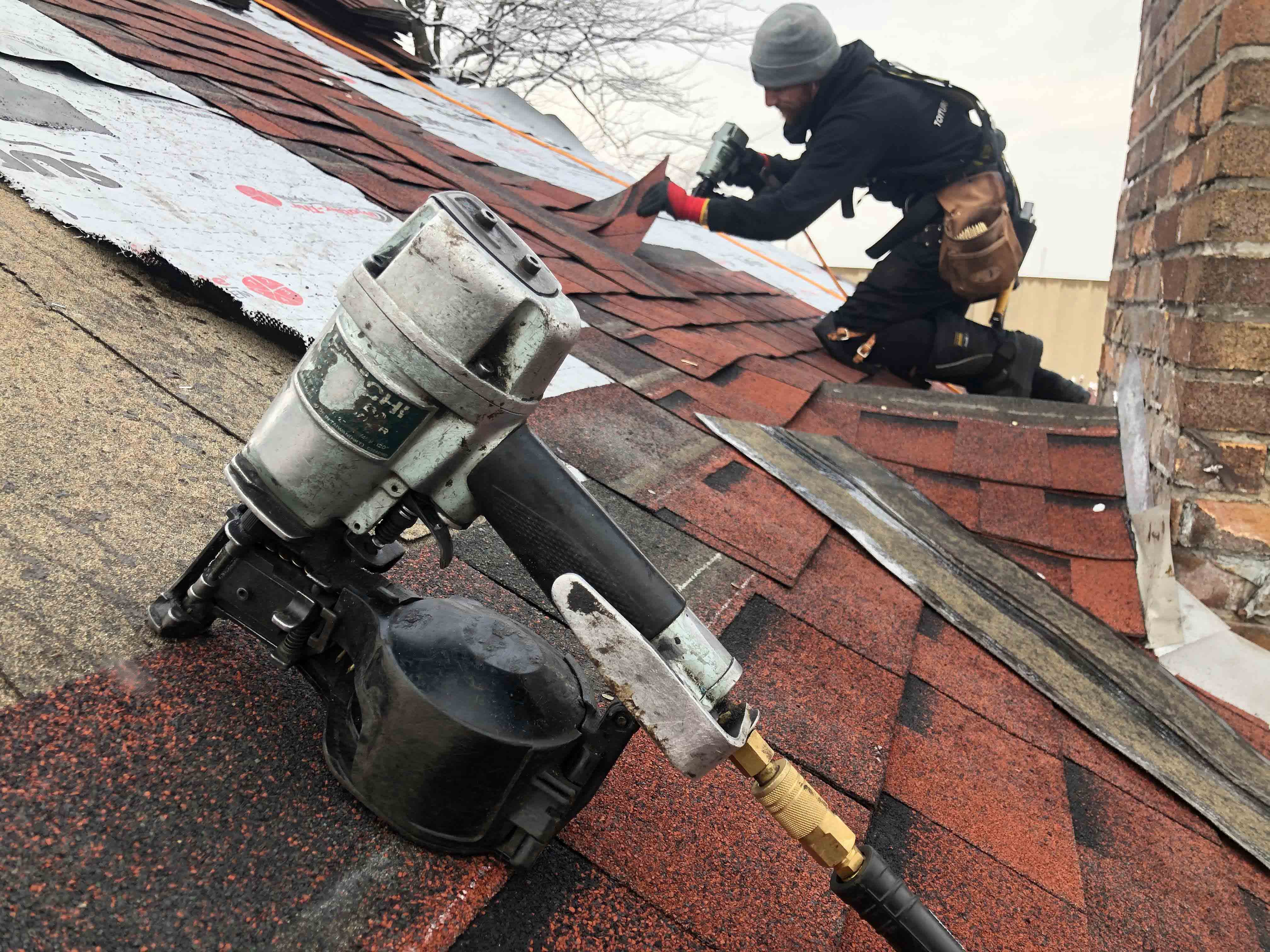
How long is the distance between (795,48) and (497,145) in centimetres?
171

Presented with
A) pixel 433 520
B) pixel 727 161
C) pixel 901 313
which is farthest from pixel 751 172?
pixel 433 520

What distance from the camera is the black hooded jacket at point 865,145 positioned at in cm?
350

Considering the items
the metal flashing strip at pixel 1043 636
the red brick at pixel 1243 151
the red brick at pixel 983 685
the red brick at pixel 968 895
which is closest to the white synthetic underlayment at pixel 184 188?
the metal flashing strip at pixel 1043 636

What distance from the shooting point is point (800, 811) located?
2.86 feet

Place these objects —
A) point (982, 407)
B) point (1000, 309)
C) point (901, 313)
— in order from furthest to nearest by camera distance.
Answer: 1. point (1000, 309)
2. point (901, 313)
3. point (982, 407)

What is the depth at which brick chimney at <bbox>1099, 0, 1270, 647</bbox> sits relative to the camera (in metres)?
2.04

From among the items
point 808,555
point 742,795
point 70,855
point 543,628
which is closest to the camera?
point 70,855

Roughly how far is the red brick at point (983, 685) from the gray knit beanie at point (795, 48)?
2.64 meters

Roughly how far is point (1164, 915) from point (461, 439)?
1156 mm

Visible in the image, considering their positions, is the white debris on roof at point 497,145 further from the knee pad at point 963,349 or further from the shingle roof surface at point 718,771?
the shingle roof surface at point 718,771

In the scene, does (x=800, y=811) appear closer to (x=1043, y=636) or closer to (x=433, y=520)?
(x=433, y=520)

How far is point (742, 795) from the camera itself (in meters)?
1.08

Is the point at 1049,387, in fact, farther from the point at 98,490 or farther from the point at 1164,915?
the point at 98,490

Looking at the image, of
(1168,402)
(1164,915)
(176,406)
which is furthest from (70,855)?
(1168,402)
